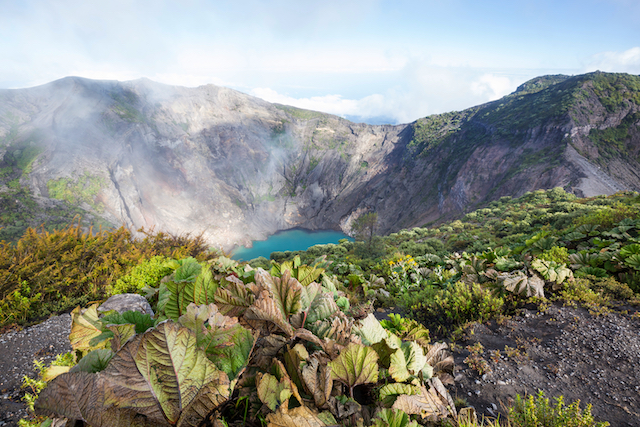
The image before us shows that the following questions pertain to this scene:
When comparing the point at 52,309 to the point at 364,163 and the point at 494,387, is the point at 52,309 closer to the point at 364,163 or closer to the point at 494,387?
the point at 494,387

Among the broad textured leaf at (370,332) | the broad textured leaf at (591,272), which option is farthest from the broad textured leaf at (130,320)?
the broad textured leaf at (591,272)

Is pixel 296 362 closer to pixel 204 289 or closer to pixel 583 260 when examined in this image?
pixel 204 289

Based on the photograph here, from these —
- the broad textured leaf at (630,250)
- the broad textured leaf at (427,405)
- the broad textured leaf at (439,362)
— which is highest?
the broad textured leaf at (427,405)

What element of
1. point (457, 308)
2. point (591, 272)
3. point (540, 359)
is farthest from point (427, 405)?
point (591, 272)

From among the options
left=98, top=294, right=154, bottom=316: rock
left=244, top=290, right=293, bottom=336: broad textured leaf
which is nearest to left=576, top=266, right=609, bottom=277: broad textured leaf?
left=244, top=290, right=293, bottom=336: broad textured leaf

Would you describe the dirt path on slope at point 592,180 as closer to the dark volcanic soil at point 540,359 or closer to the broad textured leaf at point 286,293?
the dark volcanic soil at point 540,359

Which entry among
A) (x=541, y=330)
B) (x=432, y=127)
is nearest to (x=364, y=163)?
(x=432, y=127)
